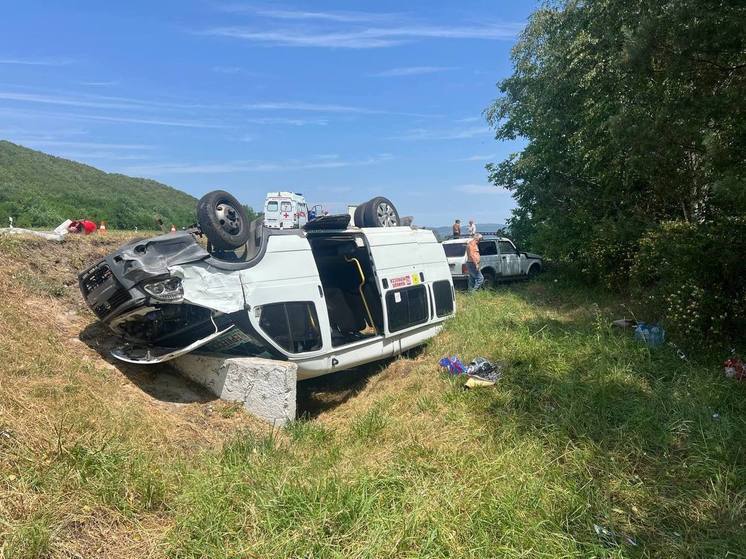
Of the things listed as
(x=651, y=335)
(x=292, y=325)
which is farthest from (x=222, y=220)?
(x=651, y=335)

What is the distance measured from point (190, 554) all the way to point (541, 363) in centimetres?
484

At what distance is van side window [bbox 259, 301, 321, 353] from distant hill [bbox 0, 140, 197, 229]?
19.4m

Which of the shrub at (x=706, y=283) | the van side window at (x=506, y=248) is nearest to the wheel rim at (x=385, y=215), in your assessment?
the shrub at (x=706, y=283)

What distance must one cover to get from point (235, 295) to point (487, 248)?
11750 mm

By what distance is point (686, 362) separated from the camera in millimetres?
6227

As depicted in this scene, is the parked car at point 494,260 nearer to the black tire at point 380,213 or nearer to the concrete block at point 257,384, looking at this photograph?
the black tire at point 380,213

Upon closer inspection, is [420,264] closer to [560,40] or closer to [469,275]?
[469,275]

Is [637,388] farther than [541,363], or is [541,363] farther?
[541,363]

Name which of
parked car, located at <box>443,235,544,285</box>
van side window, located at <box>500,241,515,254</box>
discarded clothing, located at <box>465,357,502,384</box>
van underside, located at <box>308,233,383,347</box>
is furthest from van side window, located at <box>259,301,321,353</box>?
van side window, located at <box>500,241,515,254</box>

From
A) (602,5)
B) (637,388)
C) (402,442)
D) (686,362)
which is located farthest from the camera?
(602,5)

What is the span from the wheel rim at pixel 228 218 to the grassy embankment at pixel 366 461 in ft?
5.82

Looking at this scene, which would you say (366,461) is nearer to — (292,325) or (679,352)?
(292,325)

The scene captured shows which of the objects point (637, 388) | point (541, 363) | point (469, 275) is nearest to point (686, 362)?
point (637, 388)

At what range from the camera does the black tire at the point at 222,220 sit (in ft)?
17.4
